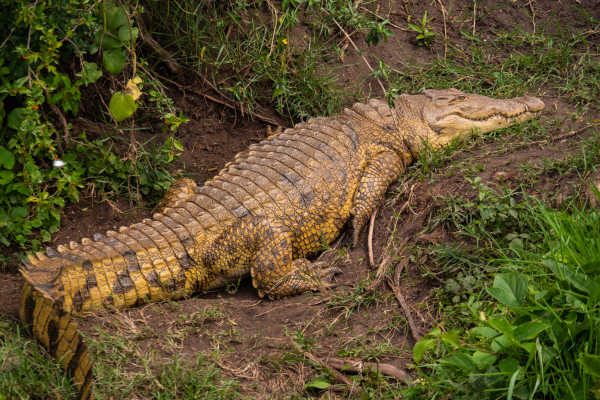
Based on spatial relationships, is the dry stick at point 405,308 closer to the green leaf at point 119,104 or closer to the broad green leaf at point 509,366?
the broad green leaf at point 509,366

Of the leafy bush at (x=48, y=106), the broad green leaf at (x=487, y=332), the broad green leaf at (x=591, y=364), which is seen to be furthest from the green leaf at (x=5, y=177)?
the broad green leaf at (x=591, y=364)

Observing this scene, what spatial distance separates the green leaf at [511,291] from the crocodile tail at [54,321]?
6.76 ft

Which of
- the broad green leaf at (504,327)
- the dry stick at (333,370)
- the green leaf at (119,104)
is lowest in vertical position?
the dry stick at (333,370)

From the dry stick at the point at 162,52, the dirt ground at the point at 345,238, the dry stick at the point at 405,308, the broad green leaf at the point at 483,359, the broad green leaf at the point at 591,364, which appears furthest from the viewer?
the dry stick at the point at 162,52

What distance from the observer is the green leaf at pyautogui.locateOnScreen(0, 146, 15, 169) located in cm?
364

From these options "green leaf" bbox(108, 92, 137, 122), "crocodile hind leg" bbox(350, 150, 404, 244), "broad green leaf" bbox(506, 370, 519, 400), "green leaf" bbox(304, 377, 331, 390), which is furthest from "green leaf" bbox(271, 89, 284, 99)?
"broad green leaf" bbox(506, 370, 519, 400)

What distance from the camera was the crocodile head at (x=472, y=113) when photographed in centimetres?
426

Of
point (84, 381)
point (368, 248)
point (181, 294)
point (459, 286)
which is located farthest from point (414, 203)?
point (84, 381)

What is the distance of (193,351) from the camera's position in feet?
9.14

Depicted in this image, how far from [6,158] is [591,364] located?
408cm

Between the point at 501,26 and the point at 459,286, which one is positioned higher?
the point at 501,26

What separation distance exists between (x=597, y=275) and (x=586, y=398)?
566 millimetres

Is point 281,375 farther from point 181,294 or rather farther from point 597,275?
point 597,275

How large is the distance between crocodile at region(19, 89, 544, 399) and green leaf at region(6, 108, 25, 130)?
1065 millimetres
